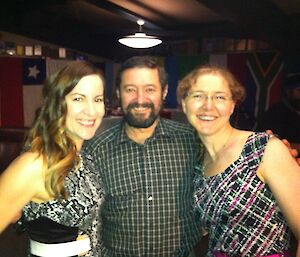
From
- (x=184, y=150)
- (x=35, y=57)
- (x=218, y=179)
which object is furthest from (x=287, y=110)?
(x=35, y=57)

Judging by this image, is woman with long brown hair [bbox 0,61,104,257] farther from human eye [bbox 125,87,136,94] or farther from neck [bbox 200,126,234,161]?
neck [bbox 200,126,234,161]

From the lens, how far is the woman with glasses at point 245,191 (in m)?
1.38

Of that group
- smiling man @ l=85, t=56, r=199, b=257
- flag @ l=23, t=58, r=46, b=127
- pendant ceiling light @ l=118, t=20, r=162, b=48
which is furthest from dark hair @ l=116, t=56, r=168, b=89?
flag @ l=23, t=58, r=46, b=127

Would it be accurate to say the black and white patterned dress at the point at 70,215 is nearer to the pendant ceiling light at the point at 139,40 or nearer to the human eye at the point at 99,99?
the human eye at the point at 99,99

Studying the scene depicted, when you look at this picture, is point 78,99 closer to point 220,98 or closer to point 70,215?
point 70,215

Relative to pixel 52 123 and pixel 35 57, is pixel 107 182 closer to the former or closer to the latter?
pixel 52 123

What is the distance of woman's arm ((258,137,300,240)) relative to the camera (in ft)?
4.46

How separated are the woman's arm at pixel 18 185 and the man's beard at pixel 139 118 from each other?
0.58m

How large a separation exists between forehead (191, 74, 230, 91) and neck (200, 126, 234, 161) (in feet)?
0.59

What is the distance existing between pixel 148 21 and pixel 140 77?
5.00 metres

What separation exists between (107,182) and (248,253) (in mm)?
700

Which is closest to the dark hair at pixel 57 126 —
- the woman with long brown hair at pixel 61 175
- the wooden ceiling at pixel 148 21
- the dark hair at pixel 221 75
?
the woman with long brown hair at pixel 61 175

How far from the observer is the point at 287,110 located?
371cm

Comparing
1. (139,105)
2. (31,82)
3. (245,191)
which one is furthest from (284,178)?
(31,82)
